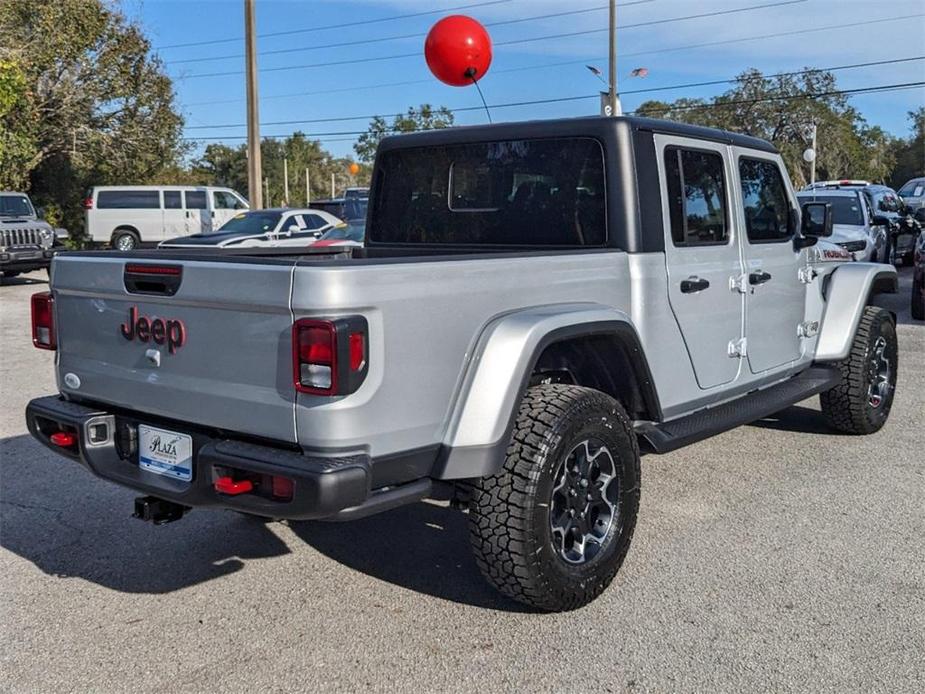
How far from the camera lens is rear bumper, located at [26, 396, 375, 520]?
2.93 metres

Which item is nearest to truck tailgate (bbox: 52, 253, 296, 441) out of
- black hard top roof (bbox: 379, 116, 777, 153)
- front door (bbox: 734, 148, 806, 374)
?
black hard top roof (bbox: 379, 116, 777, 153)

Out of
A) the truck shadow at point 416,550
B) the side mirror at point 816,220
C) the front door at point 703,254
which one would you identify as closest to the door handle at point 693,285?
the front door at point 703,254

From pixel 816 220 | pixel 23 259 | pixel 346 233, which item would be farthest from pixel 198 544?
pixel 23 259

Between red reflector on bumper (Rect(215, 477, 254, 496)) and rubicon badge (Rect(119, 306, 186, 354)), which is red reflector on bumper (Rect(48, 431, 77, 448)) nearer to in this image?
rubicon badge (Rect(119, 306, 186, 354))

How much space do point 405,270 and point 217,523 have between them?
2323mm

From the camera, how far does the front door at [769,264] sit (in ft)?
16.4

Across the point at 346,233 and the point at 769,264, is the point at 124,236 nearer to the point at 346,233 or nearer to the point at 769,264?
the point at 346,233

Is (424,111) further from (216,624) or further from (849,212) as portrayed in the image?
(216,624)

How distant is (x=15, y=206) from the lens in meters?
19.6

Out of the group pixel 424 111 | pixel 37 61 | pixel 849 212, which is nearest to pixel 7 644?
pixel 849 212

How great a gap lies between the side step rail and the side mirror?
861mm

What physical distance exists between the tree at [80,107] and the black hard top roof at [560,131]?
76.1ft

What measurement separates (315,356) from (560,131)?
2.03m

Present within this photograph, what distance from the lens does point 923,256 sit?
1202 cm
